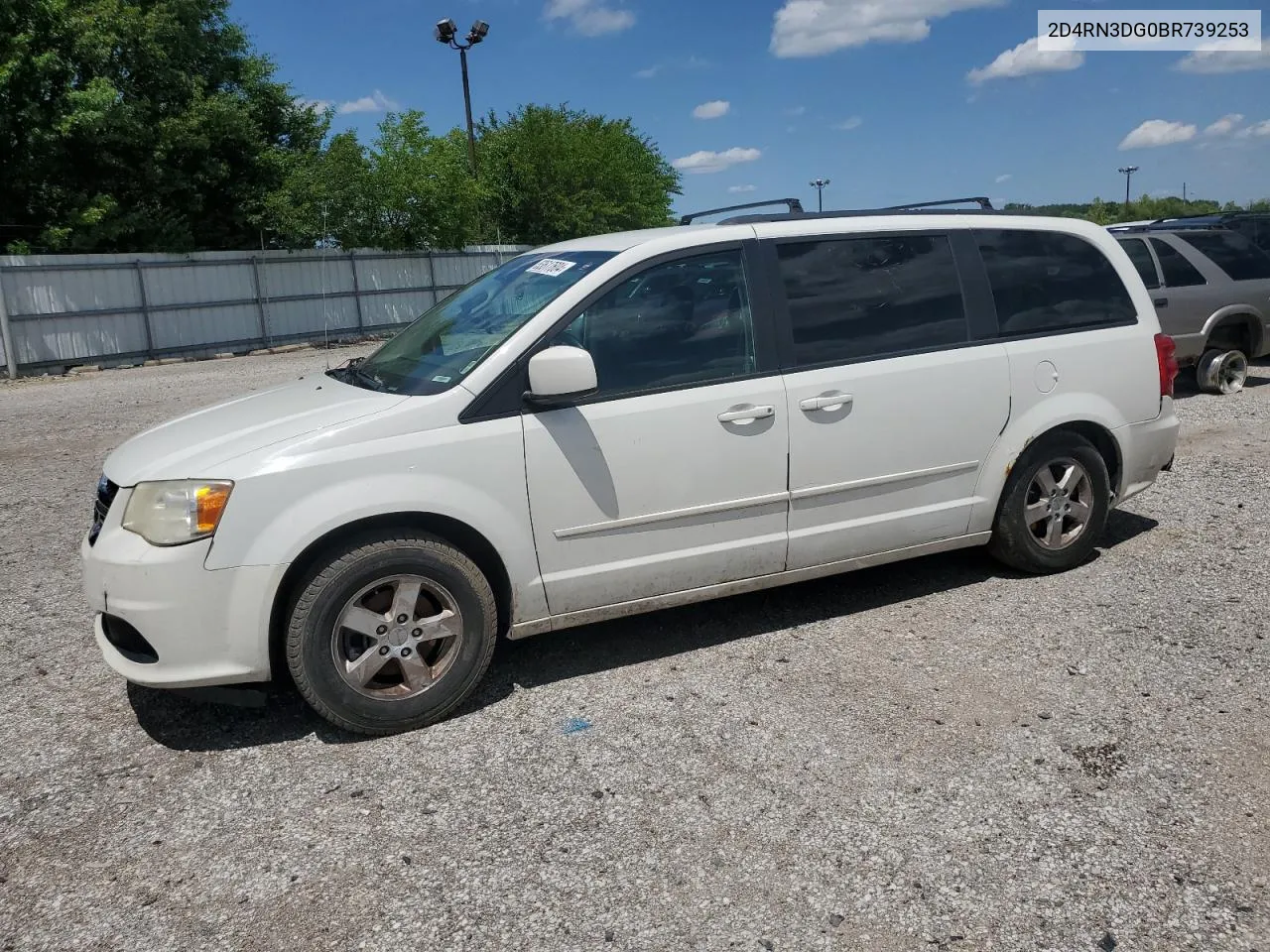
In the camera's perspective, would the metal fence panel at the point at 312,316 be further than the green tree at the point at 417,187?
No

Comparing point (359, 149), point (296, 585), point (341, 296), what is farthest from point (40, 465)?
point (359, 149)

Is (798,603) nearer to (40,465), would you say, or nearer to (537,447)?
(537,447)

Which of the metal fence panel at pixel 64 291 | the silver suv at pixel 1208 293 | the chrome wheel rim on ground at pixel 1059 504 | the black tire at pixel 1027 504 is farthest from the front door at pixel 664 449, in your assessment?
the metal fence panel at pixel 64 291

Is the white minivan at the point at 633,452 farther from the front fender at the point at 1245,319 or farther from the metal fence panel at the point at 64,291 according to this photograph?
the metal fence panel at the point at 64,291

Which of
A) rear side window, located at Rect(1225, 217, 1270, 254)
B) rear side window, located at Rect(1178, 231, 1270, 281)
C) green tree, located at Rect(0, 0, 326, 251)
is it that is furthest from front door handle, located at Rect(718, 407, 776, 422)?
green tree, located at Rect(0, 0, 326, 251)

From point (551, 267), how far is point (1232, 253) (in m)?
Answer: 9.24

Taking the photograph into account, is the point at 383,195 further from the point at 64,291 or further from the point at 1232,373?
the point at 1232,373

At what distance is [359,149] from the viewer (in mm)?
26203

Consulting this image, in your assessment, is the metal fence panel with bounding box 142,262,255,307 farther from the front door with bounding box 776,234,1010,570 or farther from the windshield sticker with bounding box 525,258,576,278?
the front door with bounding box 776,234,1010,570

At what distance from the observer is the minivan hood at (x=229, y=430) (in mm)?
3654

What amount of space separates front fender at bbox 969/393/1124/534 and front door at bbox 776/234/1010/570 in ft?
0.20

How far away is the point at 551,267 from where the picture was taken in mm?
4527

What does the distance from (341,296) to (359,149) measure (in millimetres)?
4156

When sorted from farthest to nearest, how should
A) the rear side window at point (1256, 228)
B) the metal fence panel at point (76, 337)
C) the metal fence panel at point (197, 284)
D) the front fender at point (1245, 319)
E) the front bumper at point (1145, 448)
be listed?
the metal fence panel at point (197, 284) → the metal fence panel at point (76, 337) → the rear side window at point (1256, 228) → the front fender at point (1245, 319) → the front bumper at point (1145, 448)
